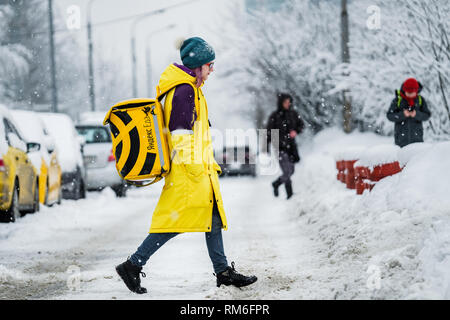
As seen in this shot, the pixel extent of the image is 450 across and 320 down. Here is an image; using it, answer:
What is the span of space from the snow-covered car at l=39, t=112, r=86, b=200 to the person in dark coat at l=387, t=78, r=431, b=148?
6.48 meters

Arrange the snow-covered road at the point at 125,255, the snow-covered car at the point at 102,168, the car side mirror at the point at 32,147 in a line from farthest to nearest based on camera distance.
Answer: the snow-covered car at the point at 102,168 → the car side mirror at the point at 32,147 → the snow-covered road at the point at 125,255

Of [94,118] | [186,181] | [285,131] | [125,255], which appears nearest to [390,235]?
[186,181]

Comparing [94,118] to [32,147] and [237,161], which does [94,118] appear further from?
[32,147]

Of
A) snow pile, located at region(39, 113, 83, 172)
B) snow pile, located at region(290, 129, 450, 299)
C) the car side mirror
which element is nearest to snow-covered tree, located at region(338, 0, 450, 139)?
snow pile, located at region(290, 129, 450, 299)

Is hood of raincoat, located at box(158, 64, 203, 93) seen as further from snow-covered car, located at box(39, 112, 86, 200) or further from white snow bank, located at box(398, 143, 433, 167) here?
snow-covered car, located at box(39, 112, 86, 200)

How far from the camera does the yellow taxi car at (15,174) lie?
9.12 meters

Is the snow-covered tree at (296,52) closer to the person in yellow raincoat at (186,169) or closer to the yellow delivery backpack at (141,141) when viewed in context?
the person in yellow raincoat at (186,169)

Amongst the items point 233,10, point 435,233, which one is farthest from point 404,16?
point 233,10

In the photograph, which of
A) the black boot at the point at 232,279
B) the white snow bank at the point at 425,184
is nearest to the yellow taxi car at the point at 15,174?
the black boot at the point at 232,279

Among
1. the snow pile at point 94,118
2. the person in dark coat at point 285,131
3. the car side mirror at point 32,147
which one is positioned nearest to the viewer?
the car side mirror at point 32,147

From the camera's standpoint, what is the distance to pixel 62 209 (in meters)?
12.2

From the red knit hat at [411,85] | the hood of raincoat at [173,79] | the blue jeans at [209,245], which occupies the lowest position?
the blue jeans at [209,245]

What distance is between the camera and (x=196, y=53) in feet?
17.0

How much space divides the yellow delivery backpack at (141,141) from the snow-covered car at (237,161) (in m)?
19.2
